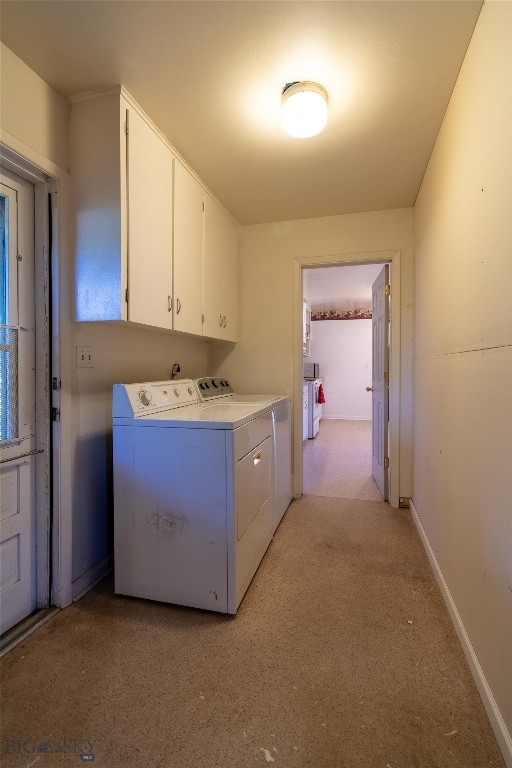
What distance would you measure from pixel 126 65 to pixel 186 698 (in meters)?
2.40

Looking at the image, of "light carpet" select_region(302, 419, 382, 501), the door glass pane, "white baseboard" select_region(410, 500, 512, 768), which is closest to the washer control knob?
the door glass pane

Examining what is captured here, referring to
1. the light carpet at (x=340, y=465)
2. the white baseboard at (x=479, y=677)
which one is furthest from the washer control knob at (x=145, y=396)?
the light carpet at (x=340, y=465)

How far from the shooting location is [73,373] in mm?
1662

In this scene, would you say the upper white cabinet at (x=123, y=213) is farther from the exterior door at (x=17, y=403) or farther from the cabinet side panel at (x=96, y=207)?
the exterior door at (x=17, y=403)

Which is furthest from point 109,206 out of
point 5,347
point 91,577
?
point 91,577

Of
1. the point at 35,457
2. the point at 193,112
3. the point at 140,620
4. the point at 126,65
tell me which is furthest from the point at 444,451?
the point at 126,65

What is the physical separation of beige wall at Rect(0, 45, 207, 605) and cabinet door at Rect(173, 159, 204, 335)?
0.36 metres

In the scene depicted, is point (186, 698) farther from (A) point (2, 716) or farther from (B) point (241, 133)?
(B) point (241, 133)

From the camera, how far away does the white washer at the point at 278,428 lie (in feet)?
7.60

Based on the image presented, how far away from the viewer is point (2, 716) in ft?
3.63

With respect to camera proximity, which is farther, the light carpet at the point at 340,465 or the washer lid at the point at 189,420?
the light carpet at the point at 340,465

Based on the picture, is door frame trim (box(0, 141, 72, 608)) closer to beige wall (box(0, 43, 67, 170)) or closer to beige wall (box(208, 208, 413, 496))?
beige wall (box(0, 43, 67, 170))

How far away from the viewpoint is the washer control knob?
173 centimetres

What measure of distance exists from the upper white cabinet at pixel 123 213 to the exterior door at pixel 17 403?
0.21 m
